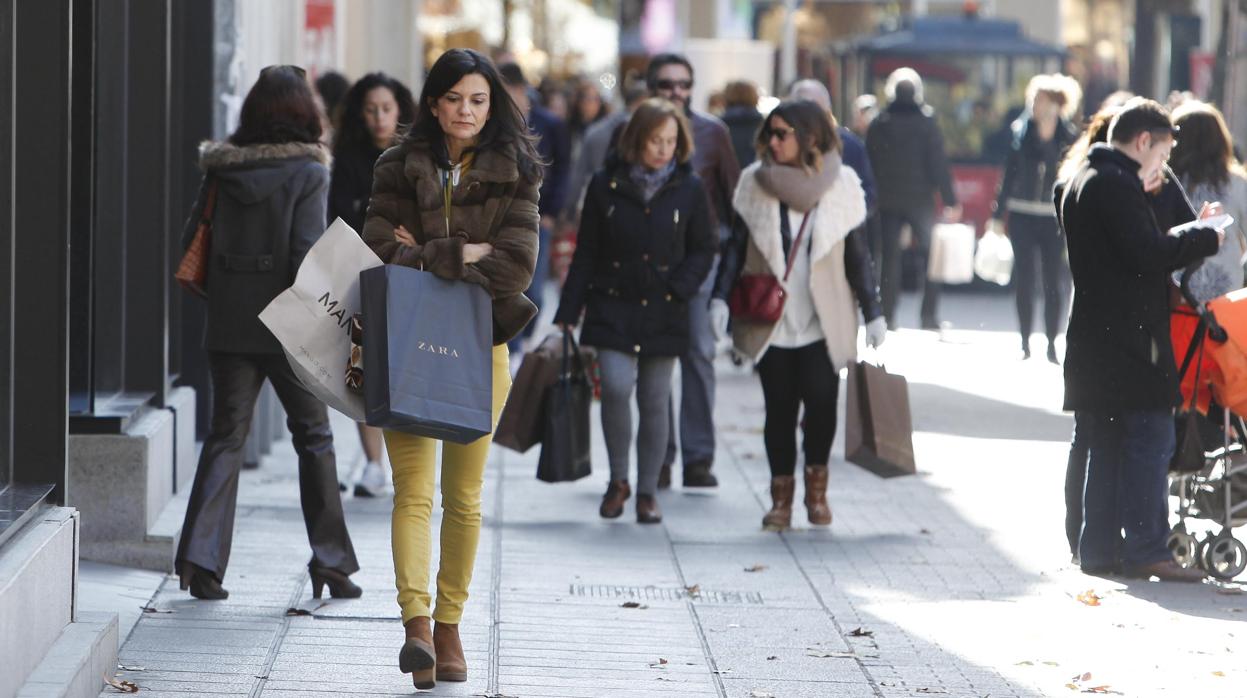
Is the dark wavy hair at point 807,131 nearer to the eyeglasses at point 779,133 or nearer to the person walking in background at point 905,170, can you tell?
the eyeglasses at point 779,133

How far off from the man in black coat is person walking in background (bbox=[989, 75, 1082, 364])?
7.37m

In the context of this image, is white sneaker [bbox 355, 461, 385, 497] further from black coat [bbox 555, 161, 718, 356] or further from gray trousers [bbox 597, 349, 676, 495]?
black coat [bbox 555, 161, 718, 356]

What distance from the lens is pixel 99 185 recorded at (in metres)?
8.30

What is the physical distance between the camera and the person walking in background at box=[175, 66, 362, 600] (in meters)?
7.02

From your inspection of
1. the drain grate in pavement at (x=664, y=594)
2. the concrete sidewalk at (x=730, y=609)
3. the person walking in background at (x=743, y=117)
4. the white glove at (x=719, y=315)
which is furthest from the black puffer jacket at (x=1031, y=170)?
the drain grate in pavement at (x=664, y=594)

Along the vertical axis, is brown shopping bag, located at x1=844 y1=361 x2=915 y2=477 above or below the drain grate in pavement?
above

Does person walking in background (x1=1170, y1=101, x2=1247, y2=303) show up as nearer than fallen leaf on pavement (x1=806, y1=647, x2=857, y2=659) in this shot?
No

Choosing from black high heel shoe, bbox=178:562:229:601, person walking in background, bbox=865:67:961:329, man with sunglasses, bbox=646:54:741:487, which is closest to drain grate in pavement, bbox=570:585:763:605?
black high heel shoe, bbox=178:562:229:601

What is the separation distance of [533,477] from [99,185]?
2937 millimetres

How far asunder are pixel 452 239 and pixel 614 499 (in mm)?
3597

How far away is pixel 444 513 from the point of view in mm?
6035

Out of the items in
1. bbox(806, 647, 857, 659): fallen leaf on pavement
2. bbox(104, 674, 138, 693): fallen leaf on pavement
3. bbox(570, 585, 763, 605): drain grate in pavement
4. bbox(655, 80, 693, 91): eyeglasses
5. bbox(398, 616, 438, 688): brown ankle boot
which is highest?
bbox(655, 80, 693, 91): eyeglasses

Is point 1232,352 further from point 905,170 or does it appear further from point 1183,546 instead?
point 905,170

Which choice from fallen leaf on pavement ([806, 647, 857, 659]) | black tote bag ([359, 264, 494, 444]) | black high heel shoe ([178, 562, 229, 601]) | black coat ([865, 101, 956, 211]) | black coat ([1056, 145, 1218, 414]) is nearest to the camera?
black tote bag ([359, 264, 494, 444])
